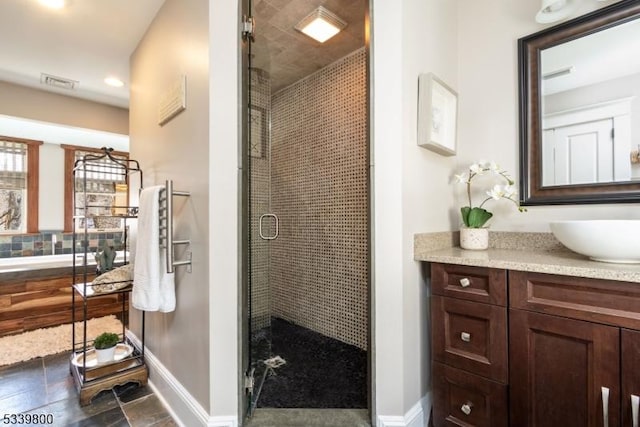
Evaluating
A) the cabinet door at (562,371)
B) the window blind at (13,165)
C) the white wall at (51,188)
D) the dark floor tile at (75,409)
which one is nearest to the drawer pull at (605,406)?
the cabinet door at (562,371)

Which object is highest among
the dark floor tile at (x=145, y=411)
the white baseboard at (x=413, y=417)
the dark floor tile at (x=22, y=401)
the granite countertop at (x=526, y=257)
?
the granite countertop at (x=526, y=257)

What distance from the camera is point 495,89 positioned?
5.69 ft

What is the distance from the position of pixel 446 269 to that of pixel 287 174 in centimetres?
178

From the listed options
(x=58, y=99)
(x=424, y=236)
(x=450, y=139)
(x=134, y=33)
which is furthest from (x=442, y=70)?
(x=58, y=99)

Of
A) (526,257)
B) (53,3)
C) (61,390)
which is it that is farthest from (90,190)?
(526,257)

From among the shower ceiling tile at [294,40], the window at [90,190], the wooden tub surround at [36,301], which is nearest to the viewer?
the shower ceiling tile at [294,40]

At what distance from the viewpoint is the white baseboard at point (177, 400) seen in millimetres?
1389

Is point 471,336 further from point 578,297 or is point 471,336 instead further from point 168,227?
point 168,227

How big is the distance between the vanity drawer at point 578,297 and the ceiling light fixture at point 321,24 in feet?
6.04

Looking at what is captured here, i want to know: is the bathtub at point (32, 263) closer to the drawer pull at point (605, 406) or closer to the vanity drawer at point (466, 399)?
the vanity drawer at point (466, 399)

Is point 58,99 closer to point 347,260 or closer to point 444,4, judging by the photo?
point 347,260

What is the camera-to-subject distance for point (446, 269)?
1384 millimetres

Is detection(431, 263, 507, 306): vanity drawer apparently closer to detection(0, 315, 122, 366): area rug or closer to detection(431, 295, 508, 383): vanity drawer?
detection(431, 295, 508, 383): vanity drawer

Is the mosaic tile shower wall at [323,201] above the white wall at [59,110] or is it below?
below
